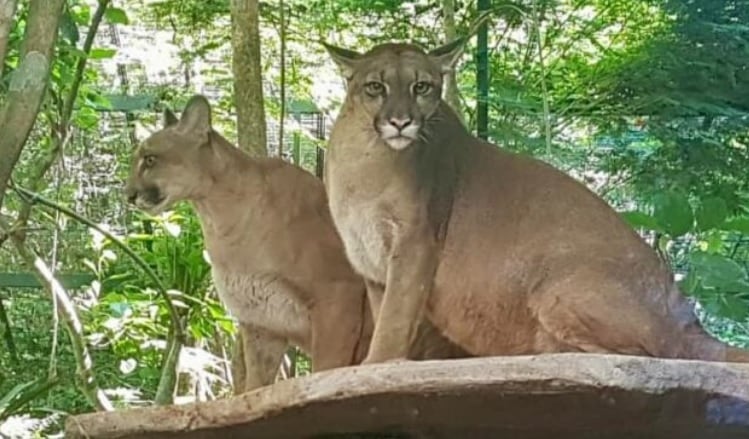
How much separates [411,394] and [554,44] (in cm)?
170

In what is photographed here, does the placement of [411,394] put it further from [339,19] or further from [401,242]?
[339,19]

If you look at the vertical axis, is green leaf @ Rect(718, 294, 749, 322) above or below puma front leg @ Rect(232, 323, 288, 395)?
above

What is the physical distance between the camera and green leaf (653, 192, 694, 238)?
83.4 inches

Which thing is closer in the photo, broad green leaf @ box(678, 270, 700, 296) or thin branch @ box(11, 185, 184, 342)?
broad green leaf @ box(678, 270, 700, 296)

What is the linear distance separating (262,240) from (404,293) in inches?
20.7

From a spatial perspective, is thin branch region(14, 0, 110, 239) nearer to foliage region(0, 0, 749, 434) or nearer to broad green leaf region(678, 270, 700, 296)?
foliage region(0, 0, 749, 434)

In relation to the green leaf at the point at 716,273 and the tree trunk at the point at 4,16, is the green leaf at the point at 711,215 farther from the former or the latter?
the tree trunk at the point at 4,16

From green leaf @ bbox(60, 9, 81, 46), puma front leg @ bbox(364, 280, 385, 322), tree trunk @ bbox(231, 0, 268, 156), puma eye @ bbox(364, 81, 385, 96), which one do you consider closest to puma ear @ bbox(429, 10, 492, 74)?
puma eye @ bbox(364, 81, 385, 96)

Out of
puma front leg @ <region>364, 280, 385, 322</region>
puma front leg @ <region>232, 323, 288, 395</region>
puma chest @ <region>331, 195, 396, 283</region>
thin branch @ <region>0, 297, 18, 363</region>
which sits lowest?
thin branch @ <region>0, 297, 18, 363</region>

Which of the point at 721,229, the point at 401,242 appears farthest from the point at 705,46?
the point at 401,242

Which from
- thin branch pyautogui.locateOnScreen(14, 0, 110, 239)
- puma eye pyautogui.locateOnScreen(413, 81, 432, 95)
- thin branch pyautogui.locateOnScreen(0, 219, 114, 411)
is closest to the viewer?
puma eye pyautogui.locateOnScreen(413, 81, 432, 95)

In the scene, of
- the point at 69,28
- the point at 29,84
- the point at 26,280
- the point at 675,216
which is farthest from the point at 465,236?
the point at 26,280

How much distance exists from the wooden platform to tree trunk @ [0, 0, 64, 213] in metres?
0.50

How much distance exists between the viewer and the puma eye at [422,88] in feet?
6.12
